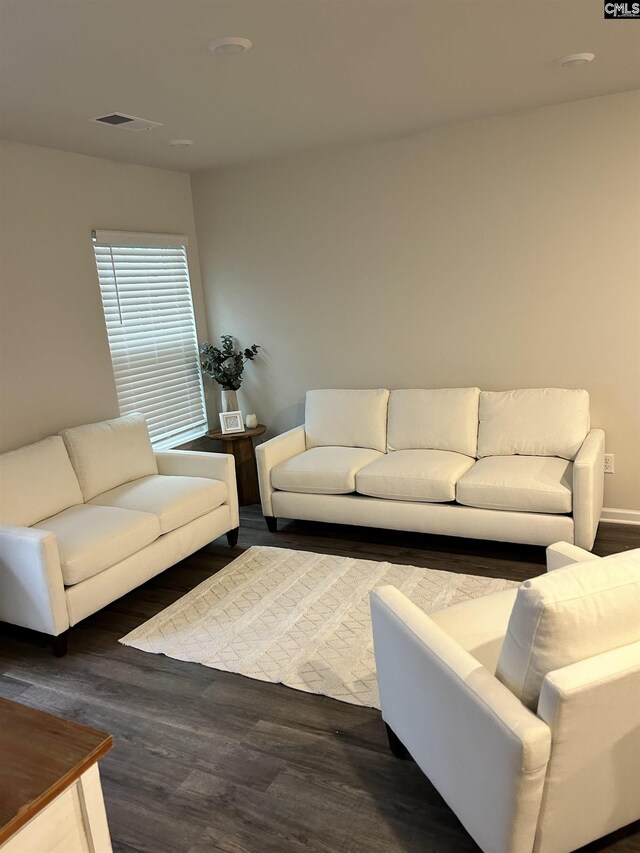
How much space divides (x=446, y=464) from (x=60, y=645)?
2.32 metres

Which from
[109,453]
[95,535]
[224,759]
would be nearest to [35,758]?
[224,759]

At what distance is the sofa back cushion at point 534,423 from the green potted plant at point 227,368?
6.20ft

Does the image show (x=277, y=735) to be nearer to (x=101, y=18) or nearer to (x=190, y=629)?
(x=190, y=629)

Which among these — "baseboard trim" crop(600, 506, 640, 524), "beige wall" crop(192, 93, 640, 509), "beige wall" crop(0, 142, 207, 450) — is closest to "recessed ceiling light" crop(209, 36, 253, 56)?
"beige wall" crop(0, 142, 207, 450)

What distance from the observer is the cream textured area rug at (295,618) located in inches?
108

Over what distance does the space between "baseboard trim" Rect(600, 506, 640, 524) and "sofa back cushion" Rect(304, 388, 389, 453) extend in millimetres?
1490

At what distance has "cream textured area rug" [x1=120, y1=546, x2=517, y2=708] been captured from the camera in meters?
2.75

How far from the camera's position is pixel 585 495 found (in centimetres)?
330

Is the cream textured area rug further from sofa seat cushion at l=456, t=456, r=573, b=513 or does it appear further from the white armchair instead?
the white armchair

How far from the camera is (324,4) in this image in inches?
85.3

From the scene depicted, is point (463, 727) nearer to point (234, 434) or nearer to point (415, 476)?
point (415, 476)

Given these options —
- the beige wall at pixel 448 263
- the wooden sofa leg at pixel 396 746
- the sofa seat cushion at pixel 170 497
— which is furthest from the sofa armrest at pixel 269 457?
the wooden sofa leg at pixel 396 746

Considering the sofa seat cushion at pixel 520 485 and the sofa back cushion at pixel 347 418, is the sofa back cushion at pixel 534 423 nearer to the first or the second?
the sofa seat cushion at pixel 520 485

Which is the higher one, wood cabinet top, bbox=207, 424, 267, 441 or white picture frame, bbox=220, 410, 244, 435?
white picture frame, bbox=220, 410, 244, 435
